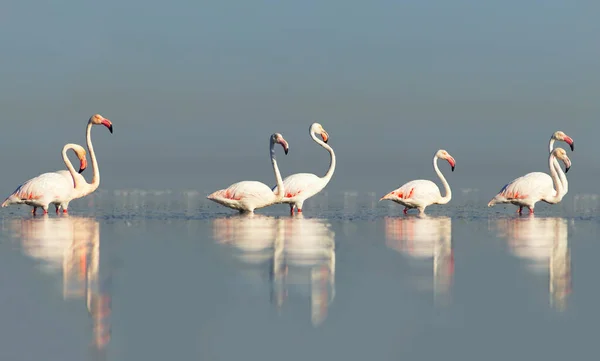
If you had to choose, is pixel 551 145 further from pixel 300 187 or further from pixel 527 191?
pixel 300 187

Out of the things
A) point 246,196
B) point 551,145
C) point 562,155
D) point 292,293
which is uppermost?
point 551,145

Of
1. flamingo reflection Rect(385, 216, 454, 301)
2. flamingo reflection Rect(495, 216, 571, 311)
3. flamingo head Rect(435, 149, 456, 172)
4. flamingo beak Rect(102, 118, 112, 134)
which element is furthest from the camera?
flamingo head Rect(435, 149, 456, 172)

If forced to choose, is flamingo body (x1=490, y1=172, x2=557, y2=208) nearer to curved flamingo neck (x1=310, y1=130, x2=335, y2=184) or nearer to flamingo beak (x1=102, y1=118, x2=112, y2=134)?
curved flamingo neck (x1=310, y1=130, x2=335, y2=184)

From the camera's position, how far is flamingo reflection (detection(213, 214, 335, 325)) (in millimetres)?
8258

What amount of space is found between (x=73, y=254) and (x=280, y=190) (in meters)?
8.80

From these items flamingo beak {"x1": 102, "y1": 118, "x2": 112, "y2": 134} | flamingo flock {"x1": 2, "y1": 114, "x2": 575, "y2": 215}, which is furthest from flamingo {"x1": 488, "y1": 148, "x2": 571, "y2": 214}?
flamingo beak {"x1": 102, "y1": 118, "x2": 112, "y2": 134}

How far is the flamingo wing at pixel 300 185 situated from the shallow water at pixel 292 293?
4.82 meters

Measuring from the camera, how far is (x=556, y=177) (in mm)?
21234

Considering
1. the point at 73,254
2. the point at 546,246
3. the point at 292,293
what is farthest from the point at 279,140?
the point at 292,293

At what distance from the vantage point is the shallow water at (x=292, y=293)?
6.25 m

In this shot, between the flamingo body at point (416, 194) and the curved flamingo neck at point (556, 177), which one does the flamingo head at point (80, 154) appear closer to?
the flamingo body at point (416, 194)

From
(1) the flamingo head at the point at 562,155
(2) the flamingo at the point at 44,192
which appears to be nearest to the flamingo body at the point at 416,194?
(1) the flamingo head at the point at 562,155

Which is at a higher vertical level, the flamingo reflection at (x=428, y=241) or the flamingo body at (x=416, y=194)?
the flamingo body at (x=416, y=194)

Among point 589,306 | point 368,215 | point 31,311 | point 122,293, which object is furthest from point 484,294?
point 368,215
